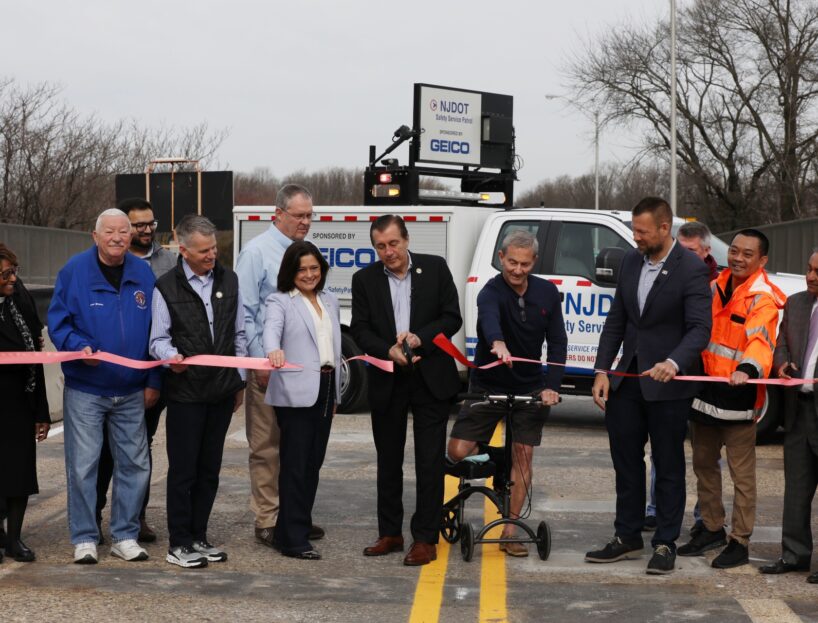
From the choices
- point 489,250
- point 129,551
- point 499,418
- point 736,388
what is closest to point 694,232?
point 736,388

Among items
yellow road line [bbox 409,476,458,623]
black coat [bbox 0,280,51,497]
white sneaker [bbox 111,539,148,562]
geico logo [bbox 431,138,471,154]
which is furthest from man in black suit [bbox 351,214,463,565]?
geico logo [bbox 431,138,471,154]

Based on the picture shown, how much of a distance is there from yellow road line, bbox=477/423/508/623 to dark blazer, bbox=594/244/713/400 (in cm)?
123

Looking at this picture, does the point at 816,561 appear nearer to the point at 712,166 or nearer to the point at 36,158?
the point at 36,158

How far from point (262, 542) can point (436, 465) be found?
1.19 meters

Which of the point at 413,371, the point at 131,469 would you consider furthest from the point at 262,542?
the point at 413,371

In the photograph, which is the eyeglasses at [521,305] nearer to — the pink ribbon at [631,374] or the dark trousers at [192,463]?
the pink ribbon at [631,374]

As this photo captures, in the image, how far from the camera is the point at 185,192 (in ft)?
82.9

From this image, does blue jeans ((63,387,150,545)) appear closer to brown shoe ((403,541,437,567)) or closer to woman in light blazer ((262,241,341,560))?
woman in light blazer ((262,241,341,560))

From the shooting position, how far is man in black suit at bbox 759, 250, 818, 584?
682 cm

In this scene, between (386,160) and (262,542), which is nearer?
(262,542)

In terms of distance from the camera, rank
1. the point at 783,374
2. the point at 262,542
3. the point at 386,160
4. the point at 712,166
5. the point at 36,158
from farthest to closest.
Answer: the point at 712,166
the point at 36,158
the point at 386,160
the point at 262,542
the point at 783,374

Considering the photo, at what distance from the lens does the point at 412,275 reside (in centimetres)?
721

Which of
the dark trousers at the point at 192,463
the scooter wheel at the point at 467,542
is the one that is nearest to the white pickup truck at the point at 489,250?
the scooter wheel at the point at 467,542

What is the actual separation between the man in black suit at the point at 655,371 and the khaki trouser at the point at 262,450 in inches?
77.2
